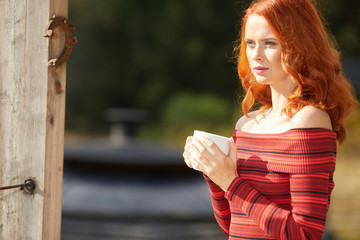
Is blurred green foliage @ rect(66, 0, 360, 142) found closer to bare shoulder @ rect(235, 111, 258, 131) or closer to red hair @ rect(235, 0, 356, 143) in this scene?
bare shoulder @ rect(235, 111, 258, 131)

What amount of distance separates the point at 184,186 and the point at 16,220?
5.12m

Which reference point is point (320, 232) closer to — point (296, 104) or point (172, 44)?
point (296, 104)

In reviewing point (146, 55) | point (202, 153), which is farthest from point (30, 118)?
point (146, 55)

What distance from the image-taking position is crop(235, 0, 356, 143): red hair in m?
1.57

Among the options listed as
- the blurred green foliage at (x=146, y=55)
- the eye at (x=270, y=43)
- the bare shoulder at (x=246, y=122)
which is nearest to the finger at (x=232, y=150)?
the bare shoulder at (x=246, y=122)

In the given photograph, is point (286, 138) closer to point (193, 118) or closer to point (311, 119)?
point (311, 119)

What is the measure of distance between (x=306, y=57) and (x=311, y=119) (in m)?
0.20

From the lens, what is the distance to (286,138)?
1543mm

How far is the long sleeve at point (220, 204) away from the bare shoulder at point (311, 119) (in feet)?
1.24

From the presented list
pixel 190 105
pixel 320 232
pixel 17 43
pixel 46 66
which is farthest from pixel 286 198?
pixel 190 105

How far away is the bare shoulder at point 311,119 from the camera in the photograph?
153cm

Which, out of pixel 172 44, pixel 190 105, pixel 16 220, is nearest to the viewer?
pixel 16 220

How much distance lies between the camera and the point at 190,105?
15.7m

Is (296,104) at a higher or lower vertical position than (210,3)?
lower
